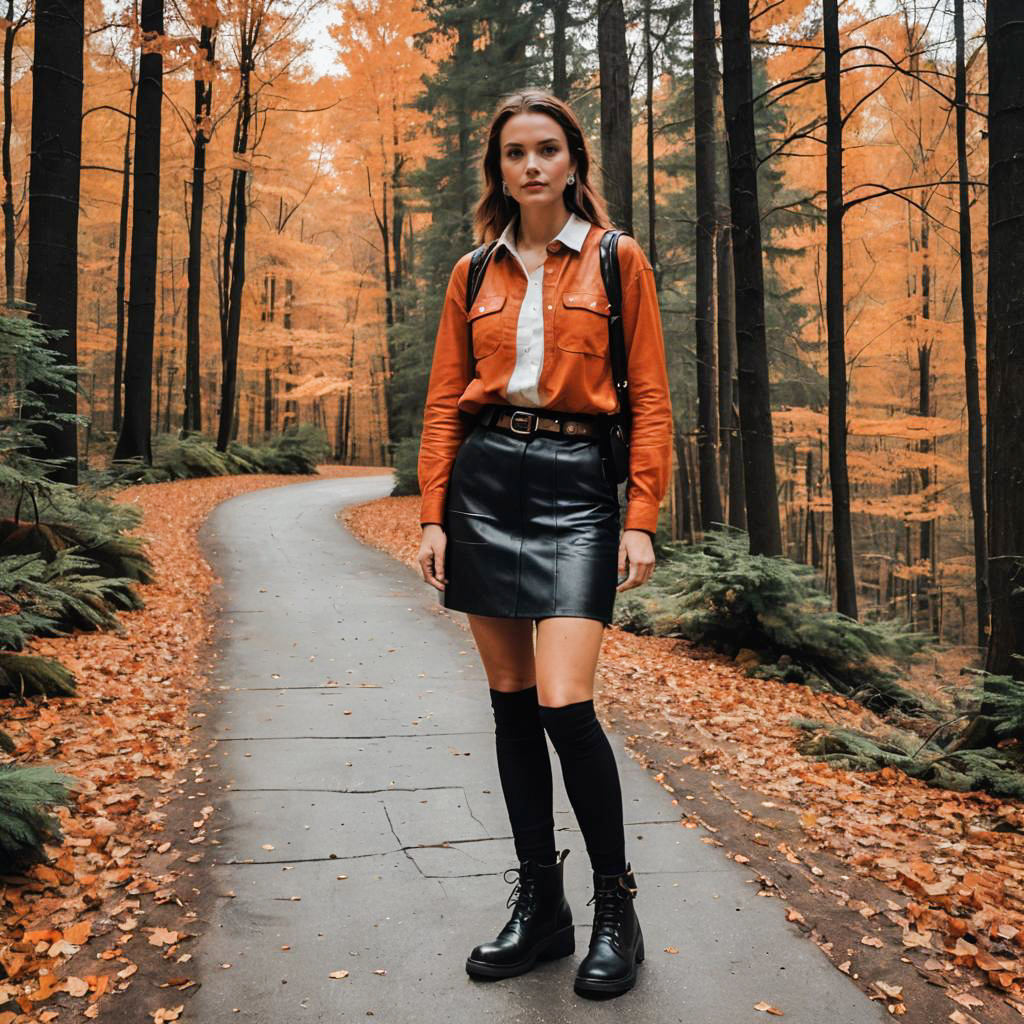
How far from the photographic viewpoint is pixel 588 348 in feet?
8.46

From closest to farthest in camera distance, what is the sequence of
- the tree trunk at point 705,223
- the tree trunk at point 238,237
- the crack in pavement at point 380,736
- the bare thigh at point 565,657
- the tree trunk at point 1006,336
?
1. the bare thigh at point 565,657
2. the crack in pavement at point 380,736
3. the tree trunk at point 1006,336
4. the tree trunk at point 705,223
5. the tree trunk at point 238,237

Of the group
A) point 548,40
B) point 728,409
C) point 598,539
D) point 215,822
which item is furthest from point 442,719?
point 548,40

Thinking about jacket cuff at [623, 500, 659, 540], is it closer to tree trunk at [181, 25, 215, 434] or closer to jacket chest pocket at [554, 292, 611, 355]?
jacket chest pocket at [554, 292, 611, 355]

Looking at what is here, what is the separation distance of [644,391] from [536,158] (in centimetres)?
74

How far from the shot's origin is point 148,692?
600 cm

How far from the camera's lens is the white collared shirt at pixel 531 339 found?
2.60 metres

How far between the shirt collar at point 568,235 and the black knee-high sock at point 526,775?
51.6 inches

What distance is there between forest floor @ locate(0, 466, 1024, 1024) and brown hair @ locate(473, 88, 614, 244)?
2.39 metres

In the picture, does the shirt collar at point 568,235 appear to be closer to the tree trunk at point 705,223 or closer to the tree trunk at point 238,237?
the tree trunk at point 705,223

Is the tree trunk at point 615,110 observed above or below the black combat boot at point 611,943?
above

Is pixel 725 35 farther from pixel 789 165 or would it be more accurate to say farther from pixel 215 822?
pixel 789 165

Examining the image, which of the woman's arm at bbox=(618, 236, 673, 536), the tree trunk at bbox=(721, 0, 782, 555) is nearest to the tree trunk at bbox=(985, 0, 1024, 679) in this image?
the tree trunk at bbox=(721, 0, 782, 555)

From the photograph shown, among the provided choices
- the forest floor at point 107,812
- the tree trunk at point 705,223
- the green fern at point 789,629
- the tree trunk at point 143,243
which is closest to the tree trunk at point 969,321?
the tree trunk at point 705,223

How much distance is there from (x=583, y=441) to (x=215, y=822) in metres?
2.58
